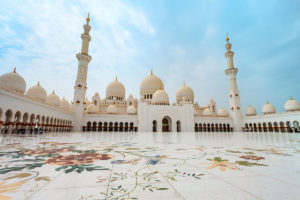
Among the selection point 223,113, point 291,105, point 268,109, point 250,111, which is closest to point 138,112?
point 223,113

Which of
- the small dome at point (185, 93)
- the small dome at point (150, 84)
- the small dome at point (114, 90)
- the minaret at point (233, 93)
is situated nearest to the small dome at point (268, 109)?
the minaret at point (233, 93)

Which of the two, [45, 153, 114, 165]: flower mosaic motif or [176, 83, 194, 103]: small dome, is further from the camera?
[176, 83, 194, 103]: small dome

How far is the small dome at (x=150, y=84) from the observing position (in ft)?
106

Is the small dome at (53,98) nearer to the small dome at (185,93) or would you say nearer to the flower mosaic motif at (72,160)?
the small dome at (185,93)

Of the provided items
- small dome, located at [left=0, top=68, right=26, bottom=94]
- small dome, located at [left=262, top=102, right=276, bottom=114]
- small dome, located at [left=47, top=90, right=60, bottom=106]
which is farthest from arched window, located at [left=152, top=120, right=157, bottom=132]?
small dome, located at [left=262, top=102, right=276, bottom=114]

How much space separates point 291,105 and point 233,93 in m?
8.52

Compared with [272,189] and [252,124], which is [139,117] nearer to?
[252,124]

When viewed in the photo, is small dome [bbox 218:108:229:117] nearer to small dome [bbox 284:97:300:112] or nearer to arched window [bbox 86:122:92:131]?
small dome [bbox 284:97:300:112]

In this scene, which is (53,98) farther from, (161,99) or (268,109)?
(268,109)

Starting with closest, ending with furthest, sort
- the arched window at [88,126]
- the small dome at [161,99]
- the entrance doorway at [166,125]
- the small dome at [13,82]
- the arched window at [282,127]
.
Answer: the small dome at [13,82]
the arched window at [282,127]
the arched window at [88,126]
the entrance doorway at [166,125]
the small dome at [161,99]

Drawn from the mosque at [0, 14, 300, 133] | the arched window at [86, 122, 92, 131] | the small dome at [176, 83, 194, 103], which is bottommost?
the arched window at [86, 122, 92, 131]

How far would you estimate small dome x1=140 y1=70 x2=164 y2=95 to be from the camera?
106 feet

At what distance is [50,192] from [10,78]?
23098mm

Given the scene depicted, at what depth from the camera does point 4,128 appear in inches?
507
